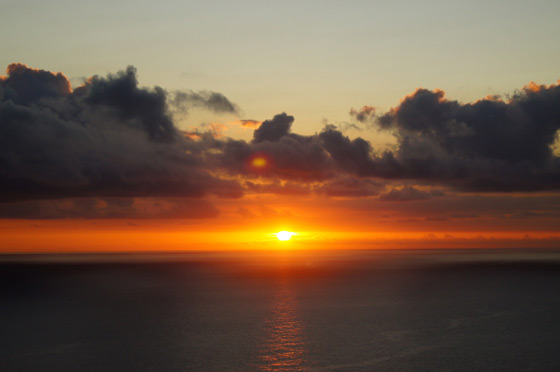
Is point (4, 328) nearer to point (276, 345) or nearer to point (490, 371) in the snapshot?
point (276, 345)

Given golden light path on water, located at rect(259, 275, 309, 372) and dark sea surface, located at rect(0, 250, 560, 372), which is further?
dark sea surface, located at rect(0, 250, 560, 372)

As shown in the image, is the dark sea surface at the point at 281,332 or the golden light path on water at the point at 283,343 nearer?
the golden light path on water at the point at 283,343

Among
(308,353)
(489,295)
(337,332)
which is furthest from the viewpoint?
(489,295)

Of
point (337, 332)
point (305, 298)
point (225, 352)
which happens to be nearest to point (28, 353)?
point (225, 352)

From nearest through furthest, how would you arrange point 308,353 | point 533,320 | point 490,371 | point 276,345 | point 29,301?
point 490,371, point 308,353, point 276,345, point 533,320, point 29,301

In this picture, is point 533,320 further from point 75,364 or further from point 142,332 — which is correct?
point 75,364

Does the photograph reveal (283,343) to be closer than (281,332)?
Yes

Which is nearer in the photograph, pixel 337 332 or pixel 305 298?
pixel 337 332
